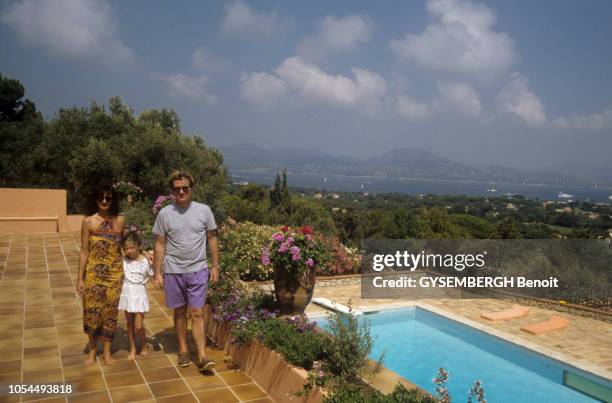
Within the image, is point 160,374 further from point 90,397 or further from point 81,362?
point 81,362

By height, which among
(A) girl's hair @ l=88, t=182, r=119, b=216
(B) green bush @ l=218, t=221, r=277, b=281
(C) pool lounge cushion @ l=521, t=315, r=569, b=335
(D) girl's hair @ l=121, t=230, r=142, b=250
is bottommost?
(C) pool lounge cushion @ l=521, t=315, r=569, b=335

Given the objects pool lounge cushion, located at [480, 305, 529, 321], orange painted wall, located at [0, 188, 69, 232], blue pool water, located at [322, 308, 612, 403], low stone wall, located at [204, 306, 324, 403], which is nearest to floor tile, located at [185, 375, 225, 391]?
low stone wall, located at [204, 306, 324, 403]

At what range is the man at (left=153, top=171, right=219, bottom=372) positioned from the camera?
358cm

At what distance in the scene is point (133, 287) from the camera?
3969mm

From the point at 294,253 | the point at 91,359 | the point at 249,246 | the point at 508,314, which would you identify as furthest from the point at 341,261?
Answer: the point at 91,359

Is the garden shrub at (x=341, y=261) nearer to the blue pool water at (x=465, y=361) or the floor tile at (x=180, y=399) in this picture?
the blue pool water at (x=465, y=361)

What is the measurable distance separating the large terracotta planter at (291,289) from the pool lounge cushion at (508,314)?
5.44m

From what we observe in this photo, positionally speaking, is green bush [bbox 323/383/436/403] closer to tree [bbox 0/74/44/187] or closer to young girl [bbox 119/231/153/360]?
young girl [bbox 119/231/153/360]

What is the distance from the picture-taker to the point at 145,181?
1463 cm

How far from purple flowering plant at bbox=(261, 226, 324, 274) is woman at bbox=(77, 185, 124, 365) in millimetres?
1401

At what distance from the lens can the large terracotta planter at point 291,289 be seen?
4.54 meters

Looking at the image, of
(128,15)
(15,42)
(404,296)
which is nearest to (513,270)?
(404,296)

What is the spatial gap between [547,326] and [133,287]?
7264 mm

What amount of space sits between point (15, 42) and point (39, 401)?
28.3 m
